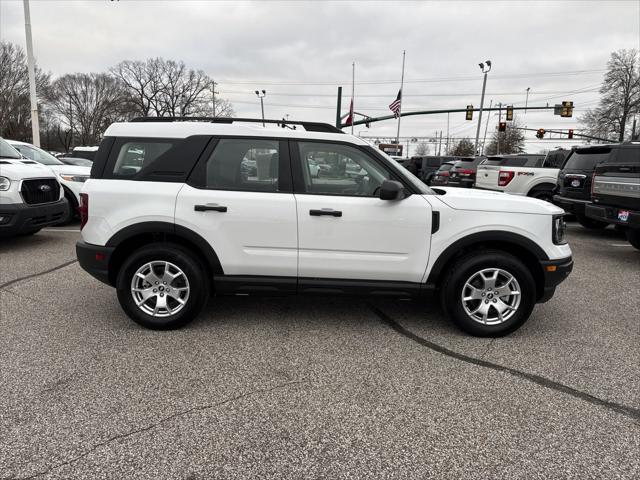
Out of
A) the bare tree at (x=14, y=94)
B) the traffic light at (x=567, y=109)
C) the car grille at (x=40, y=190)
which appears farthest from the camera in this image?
the bare tree at (x=14, y=94)

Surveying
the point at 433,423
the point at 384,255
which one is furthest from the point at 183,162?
the point at 433,423

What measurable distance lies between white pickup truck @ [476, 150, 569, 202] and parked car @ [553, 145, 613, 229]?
68.6 inches

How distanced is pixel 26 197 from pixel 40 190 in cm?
31

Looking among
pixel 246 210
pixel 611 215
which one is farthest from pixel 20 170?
pixel 611 215

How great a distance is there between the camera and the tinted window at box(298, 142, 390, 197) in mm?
3941

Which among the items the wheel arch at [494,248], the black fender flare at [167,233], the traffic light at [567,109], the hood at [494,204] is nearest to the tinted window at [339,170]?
the hood at [494,204]

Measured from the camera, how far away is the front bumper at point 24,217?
6.73m

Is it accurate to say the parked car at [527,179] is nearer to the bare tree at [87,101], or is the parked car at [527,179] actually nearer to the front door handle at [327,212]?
the front door handle at [327,212]

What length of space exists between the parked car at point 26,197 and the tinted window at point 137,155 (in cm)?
396

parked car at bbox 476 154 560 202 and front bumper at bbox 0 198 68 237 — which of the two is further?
parked car at bbox 476 154 560 202

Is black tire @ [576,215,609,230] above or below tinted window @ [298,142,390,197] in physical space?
below

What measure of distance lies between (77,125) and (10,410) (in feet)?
263

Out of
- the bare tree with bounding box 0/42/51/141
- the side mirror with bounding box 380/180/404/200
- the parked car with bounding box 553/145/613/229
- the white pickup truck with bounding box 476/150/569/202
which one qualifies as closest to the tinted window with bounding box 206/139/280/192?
the side mirror with bounding box 380/180/404/200

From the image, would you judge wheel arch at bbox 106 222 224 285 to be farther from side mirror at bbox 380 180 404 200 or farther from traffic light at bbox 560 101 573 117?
traffic light at bbox 560 101 573 117
